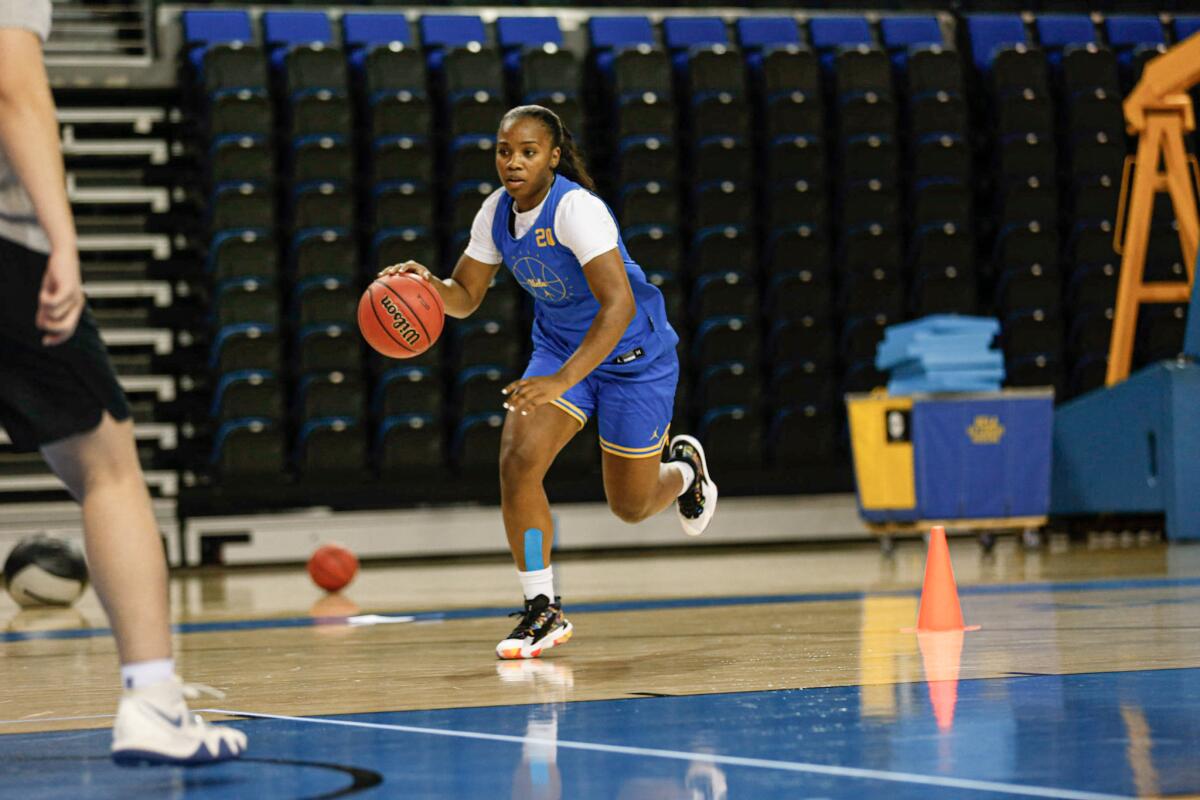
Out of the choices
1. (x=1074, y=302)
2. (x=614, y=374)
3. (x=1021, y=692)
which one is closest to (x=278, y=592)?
(x=614, y=374)

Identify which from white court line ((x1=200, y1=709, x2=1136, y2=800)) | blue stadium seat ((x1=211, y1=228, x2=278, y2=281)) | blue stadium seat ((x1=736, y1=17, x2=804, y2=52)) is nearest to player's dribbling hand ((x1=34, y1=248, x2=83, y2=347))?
white court line ((x1=200, y1=709, x2=1136, y2=800))

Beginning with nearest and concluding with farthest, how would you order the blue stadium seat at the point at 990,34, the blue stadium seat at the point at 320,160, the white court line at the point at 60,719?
the white court line at the point at 60,719
the blue stadium seat at the point at 320,160
the blue stadium seat at the point at 990,34

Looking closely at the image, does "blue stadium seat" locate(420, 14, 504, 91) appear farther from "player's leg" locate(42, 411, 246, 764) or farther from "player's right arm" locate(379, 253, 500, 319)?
"player's leg" locate(42, 411, 246, 764)

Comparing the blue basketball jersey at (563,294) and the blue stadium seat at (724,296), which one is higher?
the blue stadium seat at (724,296)

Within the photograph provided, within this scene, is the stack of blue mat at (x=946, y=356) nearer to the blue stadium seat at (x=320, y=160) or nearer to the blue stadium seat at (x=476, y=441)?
the blue stadium seat at (x=476, y=441)

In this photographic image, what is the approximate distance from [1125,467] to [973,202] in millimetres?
3289

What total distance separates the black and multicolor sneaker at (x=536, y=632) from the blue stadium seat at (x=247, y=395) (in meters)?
6.33

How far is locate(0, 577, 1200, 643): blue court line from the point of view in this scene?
5.75m

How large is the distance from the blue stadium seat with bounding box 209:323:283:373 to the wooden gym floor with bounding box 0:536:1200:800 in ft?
13.1

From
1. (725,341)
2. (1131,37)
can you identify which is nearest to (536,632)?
(725,341)

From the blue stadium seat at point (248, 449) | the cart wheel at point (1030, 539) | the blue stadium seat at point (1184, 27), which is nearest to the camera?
the cart wheel at point (1030, 539)

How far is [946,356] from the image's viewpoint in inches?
380

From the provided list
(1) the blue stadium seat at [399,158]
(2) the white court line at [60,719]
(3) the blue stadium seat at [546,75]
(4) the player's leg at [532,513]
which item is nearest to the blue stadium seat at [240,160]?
(1) the blue stadium seat at [399,158]

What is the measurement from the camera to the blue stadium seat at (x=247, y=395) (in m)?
A: 10.4
